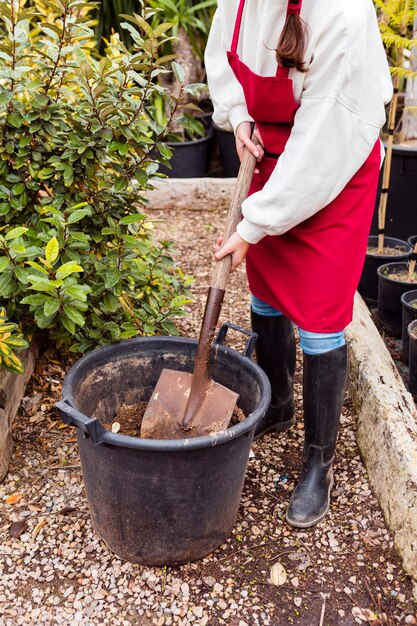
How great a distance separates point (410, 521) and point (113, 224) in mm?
1432

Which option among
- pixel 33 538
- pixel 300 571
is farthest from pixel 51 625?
pixel 300 571

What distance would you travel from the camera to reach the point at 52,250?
2182 millimetres

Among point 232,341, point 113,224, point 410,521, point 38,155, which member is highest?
point 38,155

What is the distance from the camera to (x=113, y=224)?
2547 millimetres

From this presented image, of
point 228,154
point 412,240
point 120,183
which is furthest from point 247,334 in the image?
point 228,154

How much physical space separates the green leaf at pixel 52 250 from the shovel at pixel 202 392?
508mm

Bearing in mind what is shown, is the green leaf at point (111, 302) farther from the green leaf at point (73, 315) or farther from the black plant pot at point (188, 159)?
the black plant pot at point (188, 159)

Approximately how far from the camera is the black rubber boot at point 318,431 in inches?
87.5

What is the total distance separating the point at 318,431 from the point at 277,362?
0.36 meters

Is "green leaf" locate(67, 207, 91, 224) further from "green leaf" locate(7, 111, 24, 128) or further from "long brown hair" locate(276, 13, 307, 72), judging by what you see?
"long brown hair" locate(276, 13, 307, 72)

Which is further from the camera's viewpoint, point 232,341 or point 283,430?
point 232,341

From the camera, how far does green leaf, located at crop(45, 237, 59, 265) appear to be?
7.13 ft

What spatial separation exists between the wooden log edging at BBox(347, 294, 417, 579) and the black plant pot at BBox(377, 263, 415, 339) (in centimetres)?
62

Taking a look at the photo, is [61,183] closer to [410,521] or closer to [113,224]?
[113,224]
